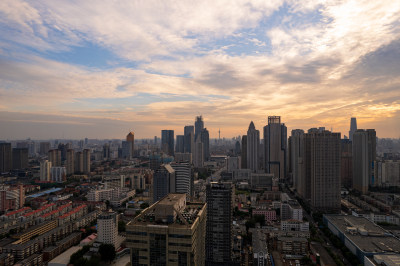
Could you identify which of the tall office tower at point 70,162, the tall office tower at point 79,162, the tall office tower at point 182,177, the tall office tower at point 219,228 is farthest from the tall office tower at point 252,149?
the tall office tower at point 219,228

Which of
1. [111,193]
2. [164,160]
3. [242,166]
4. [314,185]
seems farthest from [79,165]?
[314,185]

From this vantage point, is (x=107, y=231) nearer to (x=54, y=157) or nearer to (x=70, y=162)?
(x=70, y=162)

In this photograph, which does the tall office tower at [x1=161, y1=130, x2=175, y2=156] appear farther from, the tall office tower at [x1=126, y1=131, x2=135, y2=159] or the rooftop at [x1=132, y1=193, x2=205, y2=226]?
the rooftop at [x1=132, y1=193, x2=205, y2=226]

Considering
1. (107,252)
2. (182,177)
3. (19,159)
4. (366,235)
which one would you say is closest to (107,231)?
(107,252)

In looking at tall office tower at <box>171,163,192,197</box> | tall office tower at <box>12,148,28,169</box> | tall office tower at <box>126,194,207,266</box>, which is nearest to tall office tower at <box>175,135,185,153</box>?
tall office tower at <box>12,148,28,169</box>

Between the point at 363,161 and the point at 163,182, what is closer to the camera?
the point at 163,182

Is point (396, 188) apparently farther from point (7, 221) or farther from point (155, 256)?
point (7, 221)
